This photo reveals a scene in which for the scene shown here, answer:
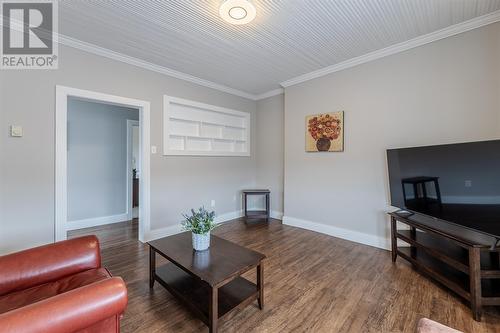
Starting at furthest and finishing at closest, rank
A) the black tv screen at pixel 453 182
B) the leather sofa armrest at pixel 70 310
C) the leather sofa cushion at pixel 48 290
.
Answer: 1. the black tv screen at pixel 453 182
2. the leather sofa cushion at pixel 48 290
3. the leather sofa armrest at pixel 70 310

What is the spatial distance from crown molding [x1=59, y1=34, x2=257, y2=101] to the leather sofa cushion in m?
2.61

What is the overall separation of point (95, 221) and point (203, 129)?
8.56 feet

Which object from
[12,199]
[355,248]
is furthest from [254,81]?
[12,199]

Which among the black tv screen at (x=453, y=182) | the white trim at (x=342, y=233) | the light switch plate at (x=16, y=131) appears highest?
the light switch plate at (x=16, y=131)

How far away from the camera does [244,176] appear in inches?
186

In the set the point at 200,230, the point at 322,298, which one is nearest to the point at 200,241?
the point at 200,230

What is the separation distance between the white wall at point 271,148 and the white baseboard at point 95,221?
9.28ft

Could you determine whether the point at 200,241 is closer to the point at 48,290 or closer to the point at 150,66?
the point at 48,290

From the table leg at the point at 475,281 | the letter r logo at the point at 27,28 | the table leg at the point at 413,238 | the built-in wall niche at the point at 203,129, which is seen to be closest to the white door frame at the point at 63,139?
the letter r logo at the point at 27,28

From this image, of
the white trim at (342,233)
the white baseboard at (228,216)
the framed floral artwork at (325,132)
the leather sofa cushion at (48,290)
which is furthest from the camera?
the white baseboard at (228,216)

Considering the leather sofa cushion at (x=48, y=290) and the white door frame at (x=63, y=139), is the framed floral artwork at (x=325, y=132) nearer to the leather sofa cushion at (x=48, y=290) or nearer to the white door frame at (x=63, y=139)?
the white door frame at (x=63, y=139)

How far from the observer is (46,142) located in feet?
8.14

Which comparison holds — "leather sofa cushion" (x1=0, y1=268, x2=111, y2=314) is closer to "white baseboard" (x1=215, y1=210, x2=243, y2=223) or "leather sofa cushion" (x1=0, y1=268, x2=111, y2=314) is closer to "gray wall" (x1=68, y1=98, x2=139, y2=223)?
"white baseboard" (x1=215, y1=210, x2=243, y2=223)

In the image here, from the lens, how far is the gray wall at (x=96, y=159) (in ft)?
12.4
